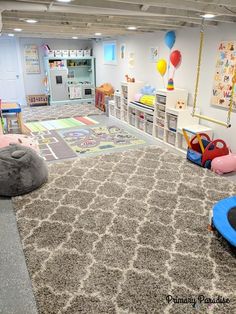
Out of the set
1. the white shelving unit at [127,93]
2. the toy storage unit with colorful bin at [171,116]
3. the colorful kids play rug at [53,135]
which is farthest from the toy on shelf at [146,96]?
the colorful kids play rug at [53,135]

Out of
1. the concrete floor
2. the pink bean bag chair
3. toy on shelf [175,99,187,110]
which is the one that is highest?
toy on shelf [175,99,187,110]

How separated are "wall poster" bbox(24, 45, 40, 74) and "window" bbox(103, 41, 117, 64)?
2501mm

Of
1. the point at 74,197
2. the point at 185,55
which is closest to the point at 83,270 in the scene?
the point at 74,197

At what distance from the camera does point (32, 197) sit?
3369mm

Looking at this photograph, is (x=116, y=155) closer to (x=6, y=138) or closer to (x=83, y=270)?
(x=6, y=138)

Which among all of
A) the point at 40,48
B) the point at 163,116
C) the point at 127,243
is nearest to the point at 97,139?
the point at 163,116

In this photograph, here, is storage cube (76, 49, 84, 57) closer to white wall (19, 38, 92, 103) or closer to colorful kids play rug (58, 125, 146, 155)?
white wall (19, 38, 92, 103)

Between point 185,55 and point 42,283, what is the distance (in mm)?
4649

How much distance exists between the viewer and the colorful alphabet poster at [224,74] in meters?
4.11

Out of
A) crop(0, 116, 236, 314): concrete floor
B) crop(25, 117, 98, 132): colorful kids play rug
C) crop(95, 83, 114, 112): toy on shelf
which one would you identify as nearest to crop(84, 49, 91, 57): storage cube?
crop(95, 83, 114, 112): toy on shelf

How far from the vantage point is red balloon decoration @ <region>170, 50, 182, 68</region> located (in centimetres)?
518

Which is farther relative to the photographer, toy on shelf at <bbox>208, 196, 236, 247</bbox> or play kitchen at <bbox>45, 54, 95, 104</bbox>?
play kitchen at <bbox>45, 54, 95, 104</bbox>

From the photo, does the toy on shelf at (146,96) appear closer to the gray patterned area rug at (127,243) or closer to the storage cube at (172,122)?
the storage cube at (172,122)

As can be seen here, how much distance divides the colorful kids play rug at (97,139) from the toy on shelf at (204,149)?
127cm
